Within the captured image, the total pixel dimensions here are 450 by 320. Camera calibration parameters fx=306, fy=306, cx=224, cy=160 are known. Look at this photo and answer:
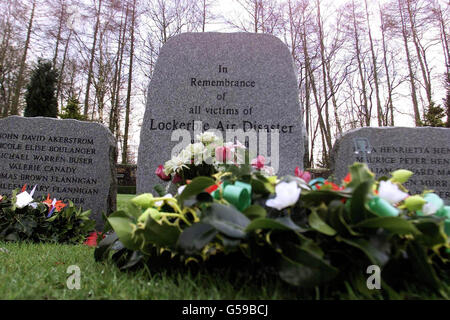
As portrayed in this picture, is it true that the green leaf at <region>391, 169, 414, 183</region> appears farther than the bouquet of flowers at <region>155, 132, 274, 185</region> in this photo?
No

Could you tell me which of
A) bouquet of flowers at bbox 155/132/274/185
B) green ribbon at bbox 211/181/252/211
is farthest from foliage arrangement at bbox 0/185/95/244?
green ribbon at bbox 211/181/252/211

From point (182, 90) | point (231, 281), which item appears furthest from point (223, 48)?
point (231, 281)

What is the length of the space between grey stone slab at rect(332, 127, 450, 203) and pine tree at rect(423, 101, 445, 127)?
10898mm

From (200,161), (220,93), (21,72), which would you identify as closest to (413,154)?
(220,93)

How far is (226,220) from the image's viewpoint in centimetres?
115

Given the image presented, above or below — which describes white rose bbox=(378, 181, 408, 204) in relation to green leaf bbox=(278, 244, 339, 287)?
above

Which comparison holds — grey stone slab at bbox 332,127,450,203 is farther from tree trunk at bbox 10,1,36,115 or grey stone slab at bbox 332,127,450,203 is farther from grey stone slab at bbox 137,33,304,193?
tree trunk at bbox 10,1,36,115

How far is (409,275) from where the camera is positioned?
1138mm

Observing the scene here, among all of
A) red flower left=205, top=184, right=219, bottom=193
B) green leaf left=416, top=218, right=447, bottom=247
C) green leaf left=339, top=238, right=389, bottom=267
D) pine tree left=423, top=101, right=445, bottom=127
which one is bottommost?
green leaf left=339, top=238, right=389, bottom=267

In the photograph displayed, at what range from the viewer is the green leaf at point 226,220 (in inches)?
42.6

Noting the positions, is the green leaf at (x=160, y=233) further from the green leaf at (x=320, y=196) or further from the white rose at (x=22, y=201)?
the white rose at (x=22, y=201)

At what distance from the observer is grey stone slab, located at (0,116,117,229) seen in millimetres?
4359

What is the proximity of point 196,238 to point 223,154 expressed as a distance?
1157mm

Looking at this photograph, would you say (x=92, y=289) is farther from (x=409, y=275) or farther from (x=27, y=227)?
(x=27, y=227)
